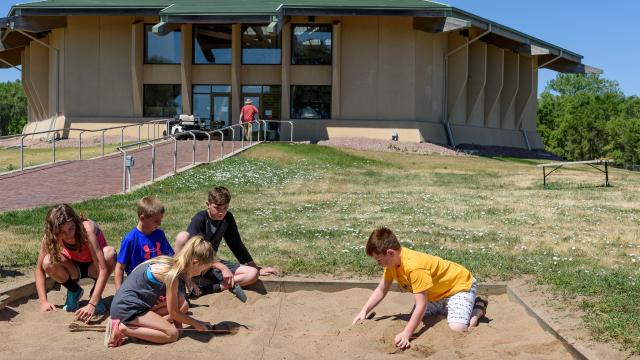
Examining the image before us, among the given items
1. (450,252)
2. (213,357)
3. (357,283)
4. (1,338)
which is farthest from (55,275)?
(450,252)

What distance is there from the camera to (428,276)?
6.23 meters

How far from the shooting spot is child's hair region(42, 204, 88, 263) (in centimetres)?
659

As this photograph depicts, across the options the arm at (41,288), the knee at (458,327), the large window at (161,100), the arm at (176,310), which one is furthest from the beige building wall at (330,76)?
the arm at (176,310)

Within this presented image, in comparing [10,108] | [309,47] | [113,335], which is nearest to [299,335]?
[113,335]

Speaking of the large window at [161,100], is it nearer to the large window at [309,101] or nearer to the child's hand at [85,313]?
the large window at [309,101]

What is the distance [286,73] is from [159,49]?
6553 millimetres

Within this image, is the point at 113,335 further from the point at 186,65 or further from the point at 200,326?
the point at 186,65

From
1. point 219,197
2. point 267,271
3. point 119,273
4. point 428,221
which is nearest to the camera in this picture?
point 119,273

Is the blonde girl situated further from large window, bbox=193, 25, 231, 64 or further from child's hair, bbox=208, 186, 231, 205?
large window, bbox=193, 25, 231, 64

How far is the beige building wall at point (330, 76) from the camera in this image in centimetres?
3566

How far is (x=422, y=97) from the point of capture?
119 ft

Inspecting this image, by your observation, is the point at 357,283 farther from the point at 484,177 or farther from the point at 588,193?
the point at 484,177

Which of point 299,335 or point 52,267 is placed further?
point 52,267

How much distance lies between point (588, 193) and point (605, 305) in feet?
40.5
